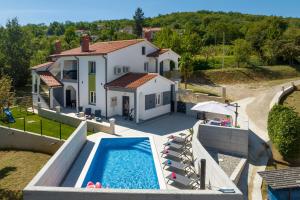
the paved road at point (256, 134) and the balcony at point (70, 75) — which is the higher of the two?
the balcony at point (70, 75)

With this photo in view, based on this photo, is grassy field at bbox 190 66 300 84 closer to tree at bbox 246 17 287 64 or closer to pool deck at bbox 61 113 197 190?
tree at bbox 246 17 287 64

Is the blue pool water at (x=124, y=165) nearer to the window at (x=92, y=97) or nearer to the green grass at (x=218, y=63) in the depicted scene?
the window at (x=92, y=97)

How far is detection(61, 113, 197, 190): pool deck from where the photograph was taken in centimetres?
1609

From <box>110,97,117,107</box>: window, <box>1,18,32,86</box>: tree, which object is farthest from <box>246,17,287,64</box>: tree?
<box>1,18,32,86</box>: tree

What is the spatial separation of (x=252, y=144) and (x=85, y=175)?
13750 mm

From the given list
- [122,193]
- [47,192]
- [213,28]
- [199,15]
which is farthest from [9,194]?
[199,15]

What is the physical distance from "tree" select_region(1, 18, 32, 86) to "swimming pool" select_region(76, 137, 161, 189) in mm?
36792

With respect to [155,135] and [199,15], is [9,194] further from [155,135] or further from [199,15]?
[199,15]

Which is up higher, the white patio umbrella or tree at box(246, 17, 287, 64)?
tree at box(246, 17, 287, 64)

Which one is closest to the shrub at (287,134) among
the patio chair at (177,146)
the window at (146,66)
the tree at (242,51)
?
the patio chair at (177,146)

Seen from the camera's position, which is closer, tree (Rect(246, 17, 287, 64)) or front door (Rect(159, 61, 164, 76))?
front door (Rect(159, 61, 164, 76))

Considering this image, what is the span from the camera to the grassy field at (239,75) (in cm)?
5239

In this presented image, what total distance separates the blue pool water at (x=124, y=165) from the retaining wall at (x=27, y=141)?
4.06m

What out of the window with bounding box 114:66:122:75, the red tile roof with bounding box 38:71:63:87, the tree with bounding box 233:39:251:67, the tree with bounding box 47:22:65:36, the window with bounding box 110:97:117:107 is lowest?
the window with bounding box 110:97:117:107
